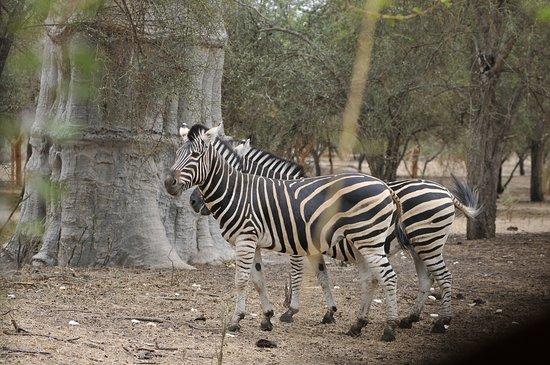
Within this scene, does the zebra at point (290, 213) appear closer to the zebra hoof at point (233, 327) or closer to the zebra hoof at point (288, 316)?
the zebra hoof at point (233, 327)

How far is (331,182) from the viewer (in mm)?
7961

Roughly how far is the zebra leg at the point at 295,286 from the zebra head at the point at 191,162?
4.38 ft

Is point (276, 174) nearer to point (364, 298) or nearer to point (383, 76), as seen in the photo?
point (364, 298)

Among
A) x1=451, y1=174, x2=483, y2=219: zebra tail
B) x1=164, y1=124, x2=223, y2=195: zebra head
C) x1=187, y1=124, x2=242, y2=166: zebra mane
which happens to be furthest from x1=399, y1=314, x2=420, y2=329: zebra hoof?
x1=164, y1=124, x2=223, y2=195: zebra head

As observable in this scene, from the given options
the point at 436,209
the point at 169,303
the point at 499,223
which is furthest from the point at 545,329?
the point at 499,223

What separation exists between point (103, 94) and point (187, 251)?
3189mm

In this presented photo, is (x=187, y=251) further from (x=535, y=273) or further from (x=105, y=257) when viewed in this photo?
(x=535, y=273)

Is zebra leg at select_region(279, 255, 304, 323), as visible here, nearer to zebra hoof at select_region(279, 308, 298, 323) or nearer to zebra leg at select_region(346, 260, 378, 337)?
zebra hoof at select_region(279, 308, 298, 323)

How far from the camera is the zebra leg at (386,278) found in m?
7.78

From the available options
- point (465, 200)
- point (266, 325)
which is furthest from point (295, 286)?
point (465, 200)

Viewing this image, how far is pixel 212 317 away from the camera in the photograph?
8406 mm

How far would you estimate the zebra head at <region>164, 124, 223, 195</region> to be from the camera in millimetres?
7707

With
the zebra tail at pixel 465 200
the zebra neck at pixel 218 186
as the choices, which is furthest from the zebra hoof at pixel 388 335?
the zebra tail at pixel 465 200

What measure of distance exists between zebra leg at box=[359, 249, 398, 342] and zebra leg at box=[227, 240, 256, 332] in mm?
945
